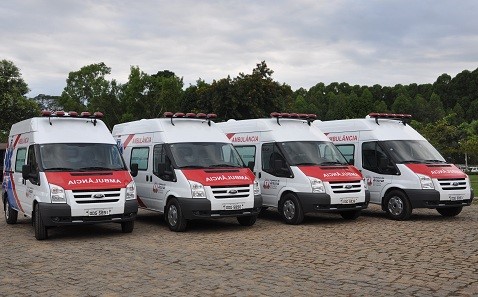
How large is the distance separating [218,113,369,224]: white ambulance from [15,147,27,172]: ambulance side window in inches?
211

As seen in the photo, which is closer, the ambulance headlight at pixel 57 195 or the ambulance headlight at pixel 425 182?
the ambulance headlight at pixel 57 195

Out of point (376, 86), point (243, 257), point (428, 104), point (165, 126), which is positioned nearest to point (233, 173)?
point (165, 126)

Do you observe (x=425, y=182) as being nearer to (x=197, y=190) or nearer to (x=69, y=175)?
(x=197, y=190)

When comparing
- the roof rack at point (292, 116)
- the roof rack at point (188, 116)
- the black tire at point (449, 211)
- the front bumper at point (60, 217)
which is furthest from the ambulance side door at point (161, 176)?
the black tire at point (449, 211)

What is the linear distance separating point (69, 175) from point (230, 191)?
3342 mm

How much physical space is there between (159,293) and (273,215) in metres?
9.43

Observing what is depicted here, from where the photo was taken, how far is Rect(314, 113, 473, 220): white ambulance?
14.6m

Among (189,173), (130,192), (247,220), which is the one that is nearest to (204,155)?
(189,173)

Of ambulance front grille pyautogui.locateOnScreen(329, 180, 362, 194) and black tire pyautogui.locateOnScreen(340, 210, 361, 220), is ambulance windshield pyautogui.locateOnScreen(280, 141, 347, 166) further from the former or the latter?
black tire pyautogui.locateOnScreen(340, 210, 361, 220)

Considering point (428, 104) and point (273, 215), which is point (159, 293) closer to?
point (273, 215)

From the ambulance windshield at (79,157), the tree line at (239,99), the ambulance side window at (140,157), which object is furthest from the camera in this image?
the tree line at (239,99)

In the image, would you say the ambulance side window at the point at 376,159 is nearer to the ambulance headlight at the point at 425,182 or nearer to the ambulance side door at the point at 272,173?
the ambulance headlight at the point at 425,182

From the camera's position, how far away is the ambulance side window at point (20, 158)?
13.7 m

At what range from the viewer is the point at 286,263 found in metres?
9.45
